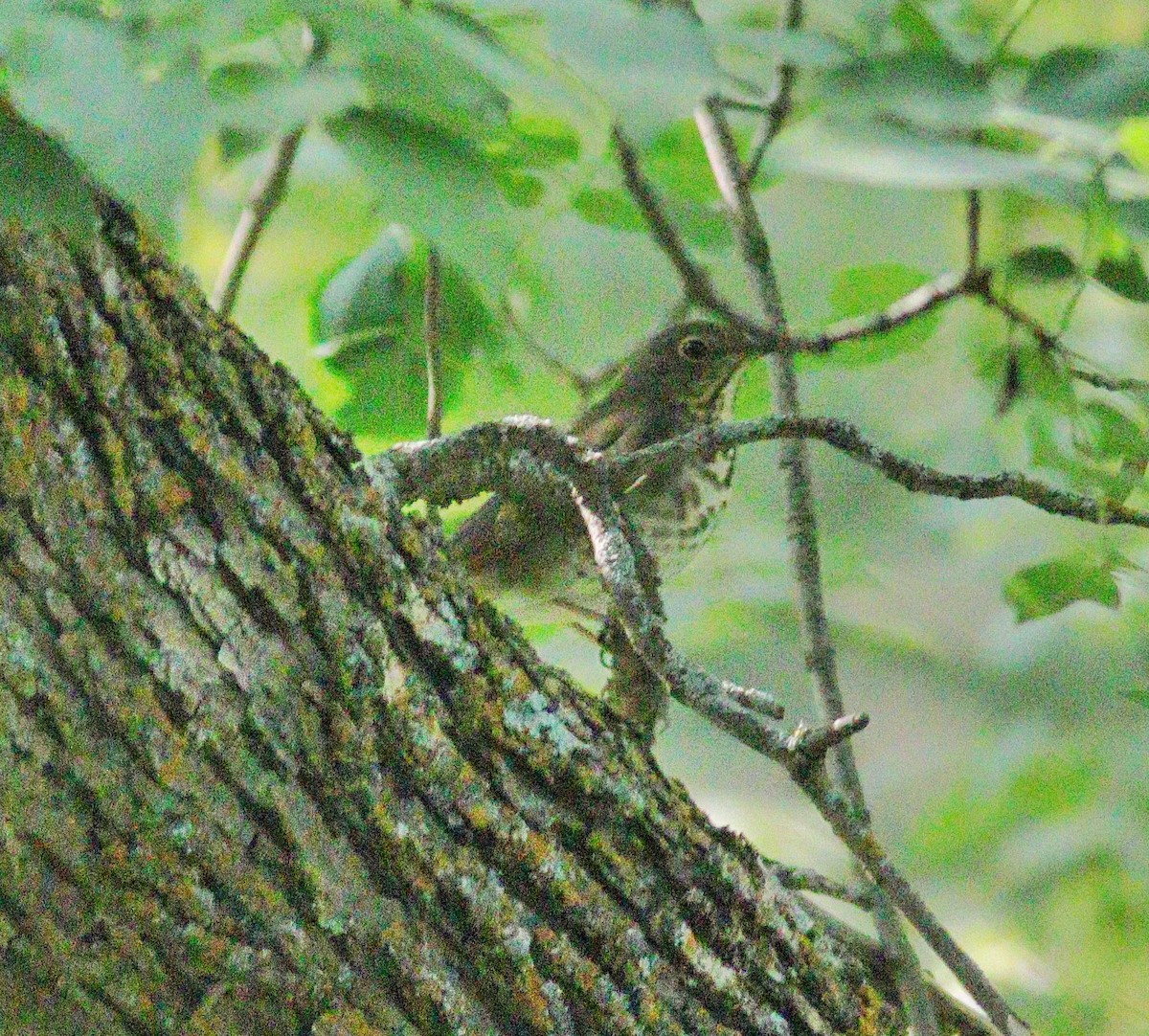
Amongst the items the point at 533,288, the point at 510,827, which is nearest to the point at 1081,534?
the point at 533,288

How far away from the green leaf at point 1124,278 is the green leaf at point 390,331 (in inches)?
33.8

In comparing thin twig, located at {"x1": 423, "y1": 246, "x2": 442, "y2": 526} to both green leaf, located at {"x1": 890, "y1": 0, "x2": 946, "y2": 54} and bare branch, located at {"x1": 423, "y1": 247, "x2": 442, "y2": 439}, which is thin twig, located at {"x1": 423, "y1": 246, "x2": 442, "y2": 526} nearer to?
bare branch, located at {"x1": 423, "y1": 247, "x2": 442, "y2": 439}

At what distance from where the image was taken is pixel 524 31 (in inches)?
64.0

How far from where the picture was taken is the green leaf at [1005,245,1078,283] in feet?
5.89

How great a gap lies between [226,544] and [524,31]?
0.66 metres

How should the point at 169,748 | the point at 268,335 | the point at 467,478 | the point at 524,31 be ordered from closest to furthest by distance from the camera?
the point at 169,748 → the point at 524,31 → the point at 467,478 → the point at 268,335

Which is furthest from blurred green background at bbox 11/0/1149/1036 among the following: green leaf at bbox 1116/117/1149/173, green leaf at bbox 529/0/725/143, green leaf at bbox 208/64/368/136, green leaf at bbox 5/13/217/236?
green leaf at bbox 5/13/217/236

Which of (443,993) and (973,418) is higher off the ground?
(973,418)

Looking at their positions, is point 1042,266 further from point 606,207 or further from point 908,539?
point 908,539

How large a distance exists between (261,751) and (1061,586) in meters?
0.85

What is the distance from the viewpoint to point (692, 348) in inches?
120

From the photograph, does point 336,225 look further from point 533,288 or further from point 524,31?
point 524,31

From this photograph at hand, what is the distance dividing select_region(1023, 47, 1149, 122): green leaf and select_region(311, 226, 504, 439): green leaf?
882mm

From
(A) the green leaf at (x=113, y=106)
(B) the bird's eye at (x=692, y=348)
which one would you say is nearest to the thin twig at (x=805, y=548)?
(B) the bird's eye at (x=692, y=348)
